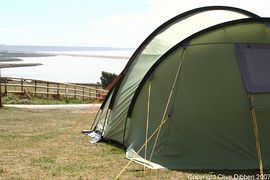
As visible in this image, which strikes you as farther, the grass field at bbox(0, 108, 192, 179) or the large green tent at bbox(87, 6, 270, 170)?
the large green tent at bbox(87, 6, 270, 170)

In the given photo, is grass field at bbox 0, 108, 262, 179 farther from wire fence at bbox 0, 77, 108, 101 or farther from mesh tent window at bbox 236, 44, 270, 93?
wire fence at bbox 0, 77, 108, 101

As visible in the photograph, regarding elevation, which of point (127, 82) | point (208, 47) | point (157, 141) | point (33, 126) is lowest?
point (33, 126)

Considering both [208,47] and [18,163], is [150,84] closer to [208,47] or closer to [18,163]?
[208,47]

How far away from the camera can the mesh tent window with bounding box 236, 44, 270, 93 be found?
8.68m

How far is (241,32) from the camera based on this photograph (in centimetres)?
905

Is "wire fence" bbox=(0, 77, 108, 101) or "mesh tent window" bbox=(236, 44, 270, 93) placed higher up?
"mesh tent window" bbox=(236, 44, 270, 93)

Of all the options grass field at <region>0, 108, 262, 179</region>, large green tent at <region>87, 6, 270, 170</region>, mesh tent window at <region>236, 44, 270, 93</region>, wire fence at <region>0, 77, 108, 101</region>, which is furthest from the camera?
wire fence at <region>0, 77, 108, 101</region>

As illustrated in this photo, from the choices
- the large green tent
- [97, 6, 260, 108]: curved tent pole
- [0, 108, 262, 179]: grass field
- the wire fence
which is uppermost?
[97, 6, 260, 108]: curved tent pole

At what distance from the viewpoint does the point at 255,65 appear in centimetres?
880

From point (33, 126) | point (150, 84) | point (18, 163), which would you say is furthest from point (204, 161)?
point (33, 126)

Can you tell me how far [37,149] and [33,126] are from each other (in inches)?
174

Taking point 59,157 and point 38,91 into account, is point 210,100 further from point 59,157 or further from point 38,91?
point 38,91

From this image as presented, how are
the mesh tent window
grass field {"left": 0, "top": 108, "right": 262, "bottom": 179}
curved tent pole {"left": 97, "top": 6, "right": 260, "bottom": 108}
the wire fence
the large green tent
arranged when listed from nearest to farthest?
grass field {"left": 0, "top": 108, "right": 262, "bottom": 179}, the large green tent, the mesh tent window, curved tent pole {"left": 97, "top": 6, "right": 260, "bottom": 108}, the wire fence

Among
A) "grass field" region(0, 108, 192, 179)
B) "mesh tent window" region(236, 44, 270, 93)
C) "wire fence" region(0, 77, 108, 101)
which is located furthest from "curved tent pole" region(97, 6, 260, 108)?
"wire fence" region(0, 77, 108, 101)
